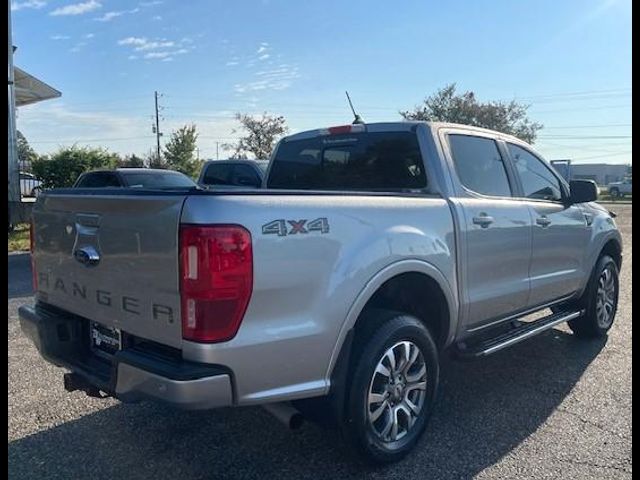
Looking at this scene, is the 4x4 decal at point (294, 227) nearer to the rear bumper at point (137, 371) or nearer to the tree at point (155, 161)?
the rear bumper at point (137, 371)

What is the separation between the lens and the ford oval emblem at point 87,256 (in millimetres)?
2928

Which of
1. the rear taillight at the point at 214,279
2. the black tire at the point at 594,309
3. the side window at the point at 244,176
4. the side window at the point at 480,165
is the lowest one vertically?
the black tire at the point at 594,309

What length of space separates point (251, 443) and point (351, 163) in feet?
6.93

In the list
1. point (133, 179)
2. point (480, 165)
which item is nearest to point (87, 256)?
point (480, 165)

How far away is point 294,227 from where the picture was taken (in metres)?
2.66

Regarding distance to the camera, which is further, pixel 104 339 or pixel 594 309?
pixel 594 309

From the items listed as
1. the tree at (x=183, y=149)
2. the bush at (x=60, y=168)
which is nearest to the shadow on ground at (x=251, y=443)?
the bush at (x=60, y=168)

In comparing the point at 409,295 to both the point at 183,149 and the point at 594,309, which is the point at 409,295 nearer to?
the point at 594,309

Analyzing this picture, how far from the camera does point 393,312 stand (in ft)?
10.8

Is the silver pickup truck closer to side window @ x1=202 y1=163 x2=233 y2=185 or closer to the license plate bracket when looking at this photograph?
the license plate bracket

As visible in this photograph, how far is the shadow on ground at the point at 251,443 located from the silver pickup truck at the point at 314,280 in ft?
0.86

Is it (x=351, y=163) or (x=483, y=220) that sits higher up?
(x=351, y=163)

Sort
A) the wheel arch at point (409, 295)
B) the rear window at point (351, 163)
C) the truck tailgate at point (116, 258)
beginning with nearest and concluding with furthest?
the truck tailgate at point (116, 258)
the wheel arch at point (409, 295)
the rear window at point (351, 163)

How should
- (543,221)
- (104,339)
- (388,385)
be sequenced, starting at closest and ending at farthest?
1. (104,339)
2. (388,385)
3. (543,221)
